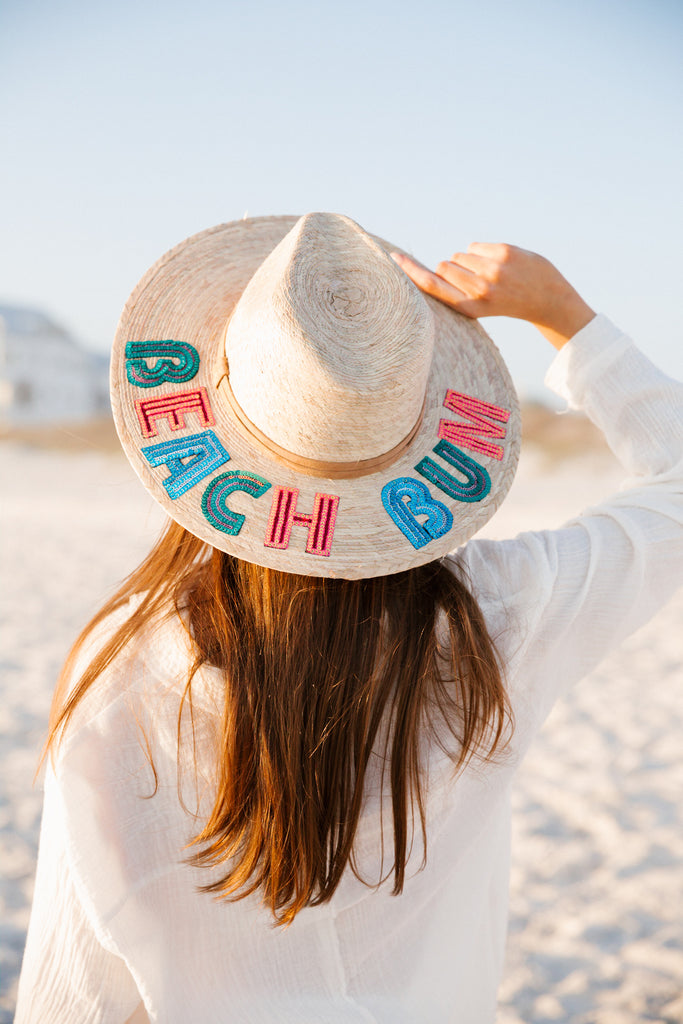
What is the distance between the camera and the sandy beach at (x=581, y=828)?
268cm

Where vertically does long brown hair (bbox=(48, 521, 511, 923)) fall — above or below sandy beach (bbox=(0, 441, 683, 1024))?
above

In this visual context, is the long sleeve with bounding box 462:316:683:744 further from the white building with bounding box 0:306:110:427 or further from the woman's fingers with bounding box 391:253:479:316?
the white building with bounding box 0:306:110:427

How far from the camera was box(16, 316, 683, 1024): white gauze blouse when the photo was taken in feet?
3.49

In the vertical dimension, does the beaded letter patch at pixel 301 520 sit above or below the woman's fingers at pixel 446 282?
below

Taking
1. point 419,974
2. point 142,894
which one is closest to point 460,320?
point 142,894

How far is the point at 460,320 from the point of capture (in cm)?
121

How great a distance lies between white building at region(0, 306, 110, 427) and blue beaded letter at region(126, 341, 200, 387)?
82.5ft

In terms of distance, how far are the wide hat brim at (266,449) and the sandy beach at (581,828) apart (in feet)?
1.00

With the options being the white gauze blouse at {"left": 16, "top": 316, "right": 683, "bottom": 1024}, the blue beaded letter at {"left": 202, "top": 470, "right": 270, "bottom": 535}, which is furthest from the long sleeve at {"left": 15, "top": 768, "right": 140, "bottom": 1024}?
the blue beaded letter at {"left": 202, "top": 470, "right": 270, "bottom": 535}

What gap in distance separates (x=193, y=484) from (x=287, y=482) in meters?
0.13

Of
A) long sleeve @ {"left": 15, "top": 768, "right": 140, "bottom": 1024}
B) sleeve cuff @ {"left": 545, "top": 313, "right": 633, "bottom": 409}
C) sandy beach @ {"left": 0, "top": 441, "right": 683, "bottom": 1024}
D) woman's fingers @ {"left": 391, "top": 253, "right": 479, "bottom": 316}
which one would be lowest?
sandy beach @ {"left": 0, "top": 441, "right": 683, "bottom": 1024}

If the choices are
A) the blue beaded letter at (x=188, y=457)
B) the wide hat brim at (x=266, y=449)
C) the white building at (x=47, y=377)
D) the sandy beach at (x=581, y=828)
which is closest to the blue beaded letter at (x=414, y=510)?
the wide hat brim at (x=266, y=449)

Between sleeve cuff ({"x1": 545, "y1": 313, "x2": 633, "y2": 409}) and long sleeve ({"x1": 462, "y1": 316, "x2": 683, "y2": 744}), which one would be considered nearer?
long sleeve ({"x1": 462, "y1": 316, "x2": 683, "y2": 744})

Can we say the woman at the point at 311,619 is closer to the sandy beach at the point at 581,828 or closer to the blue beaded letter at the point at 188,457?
the blue beaded letter at the point at 188,457
